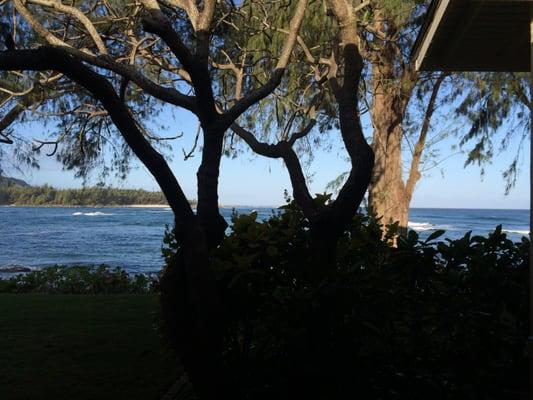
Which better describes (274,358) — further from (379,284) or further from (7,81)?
(7,81)

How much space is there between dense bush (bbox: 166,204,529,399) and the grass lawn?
947 millimetres

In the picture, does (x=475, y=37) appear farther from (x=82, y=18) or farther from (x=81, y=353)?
(x=81, y=353)

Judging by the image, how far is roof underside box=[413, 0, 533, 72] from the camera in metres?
3.57

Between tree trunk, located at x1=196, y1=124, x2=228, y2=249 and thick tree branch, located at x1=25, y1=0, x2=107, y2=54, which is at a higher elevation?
thick tree branch, located at x1=25, y1=0, x2=107, y2=54

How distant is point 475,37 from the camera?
4176mm

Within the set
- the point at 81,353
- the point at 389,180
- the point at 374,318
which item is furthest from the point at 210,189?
the point at 389,180

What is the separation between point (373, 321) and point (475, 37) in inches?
97.7

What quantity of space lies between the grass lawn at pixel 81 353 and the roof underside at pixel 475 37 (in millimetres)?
2814

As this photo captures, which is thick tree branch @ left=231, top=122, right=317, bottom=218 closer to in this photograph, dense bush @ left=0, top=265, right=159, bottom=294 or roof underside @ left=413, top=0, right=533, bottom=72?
roof underside @ left=413, top=0, right=533, bottom=72

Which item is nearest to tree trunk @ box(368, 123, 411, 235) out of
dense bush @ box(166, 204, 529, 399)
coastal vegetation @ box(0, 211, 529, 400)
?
coastal vegetation @ box(0, 211, 529, 400)

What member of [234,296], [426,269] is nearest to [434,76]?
[426,269]

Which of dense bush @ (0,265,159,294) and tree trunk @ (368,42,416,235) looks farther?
dense bush @ (0,265,159,294)

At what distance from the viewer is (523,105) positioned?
993 cm

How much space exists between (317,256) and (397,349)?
71 cm
